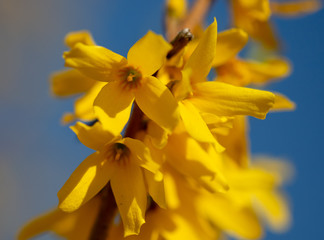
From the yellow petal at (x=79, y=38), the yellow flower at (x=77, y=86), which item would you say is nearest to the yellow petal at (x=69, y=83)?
the yellow flower at (x=77, y=86)

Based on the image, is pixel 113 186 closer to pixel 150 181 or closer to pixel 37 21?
pixel 150 181

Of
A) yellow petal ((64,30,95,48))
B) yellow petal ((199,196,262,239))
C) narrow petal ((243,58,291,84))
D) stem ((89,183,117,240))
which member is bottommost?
yellow petal ((199,196,262,239))

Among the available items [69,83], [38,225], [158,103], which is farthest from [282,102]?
[38,225]

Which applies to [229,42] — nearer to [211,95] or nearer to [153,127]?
[211,95]

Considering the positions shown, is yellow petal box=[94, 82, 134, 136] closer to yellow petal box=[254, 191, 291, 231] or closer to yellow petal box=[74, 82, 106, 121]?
yellow petal box=[74, 82, 106, 121]

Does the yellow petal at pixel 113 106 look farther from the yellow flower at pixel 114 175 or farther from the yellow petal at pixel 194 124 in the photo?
the yellow petal at pixel 194 124

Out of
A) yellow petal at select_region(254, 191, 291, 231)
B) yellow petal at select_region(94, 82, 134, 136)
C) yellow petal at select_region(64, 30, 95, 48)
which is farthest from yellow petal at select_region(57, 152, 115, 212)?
yellow petal at select_region(254, 191, 291, 231)
